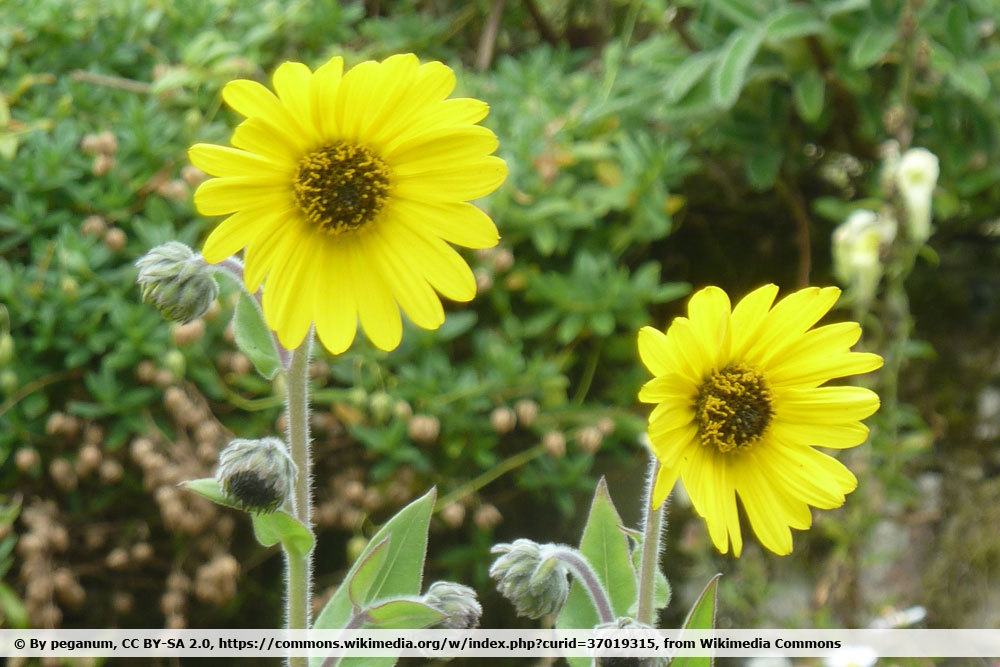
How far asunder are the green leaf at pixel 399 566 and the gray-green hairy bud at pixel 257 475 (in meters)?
0.11

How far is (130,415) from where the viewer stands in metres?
1.64

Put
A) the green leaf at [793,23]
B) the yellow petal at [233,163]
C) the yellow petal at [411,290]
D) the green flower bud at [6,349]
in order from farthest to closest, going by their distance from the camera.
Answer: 1. the green leaf at [793,23]
2. the green flower bud at [6,349]
3. the yellow petal at [411,290]
4. the yellow petal at [233,163]

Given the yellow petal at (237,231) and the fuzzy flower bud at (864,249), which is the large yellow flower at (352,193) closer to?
the yellow petal at (237,231)

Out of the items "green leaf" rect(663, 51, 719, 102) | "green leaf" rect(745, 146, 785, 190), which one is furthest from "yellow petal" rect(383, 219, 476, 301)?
"green leaf" rect(745, 146, 785, 190)

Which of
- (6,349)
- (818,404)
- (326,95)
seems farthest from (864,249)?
(6,349)

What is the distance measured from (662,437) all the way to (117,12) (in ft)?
5.72

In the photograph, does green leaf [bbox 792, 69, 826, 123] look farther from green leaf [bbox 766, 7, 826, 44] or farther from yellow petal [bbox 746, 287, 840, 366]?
yellow petal [bbox 746, 287, 840, 366]

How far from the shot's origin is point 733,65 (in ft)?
5.83

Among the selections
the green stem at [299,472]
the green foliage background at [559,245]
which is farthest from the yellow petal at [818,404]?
the green foliage background at [559,245]

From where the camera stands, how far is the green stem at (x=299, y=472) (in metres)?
0.75

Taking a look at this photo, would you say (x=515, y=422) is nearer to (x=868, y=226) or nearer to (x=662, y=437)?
(x=868, y=226)

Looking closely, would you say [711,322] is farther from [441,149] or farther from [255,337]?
[255,337]

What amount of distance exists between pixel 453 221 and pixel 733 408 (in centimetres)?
25

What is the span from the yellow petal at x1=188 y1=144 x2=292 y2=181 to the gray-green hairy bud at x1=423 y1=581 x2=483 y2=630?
1.12 ft
